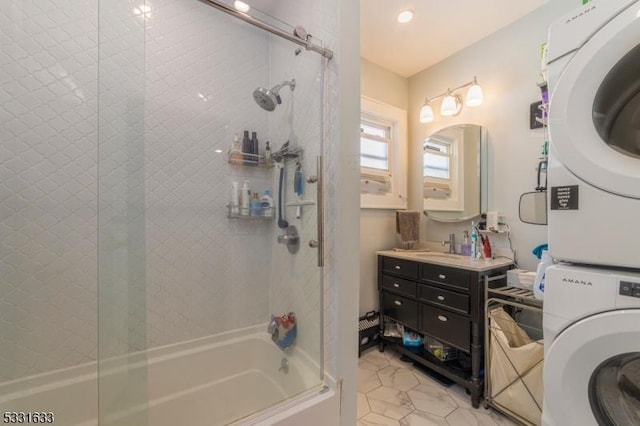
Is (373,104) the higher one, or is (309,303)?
(373,104)

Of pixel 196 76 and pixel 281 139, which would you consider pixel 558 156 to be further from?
pixel 196 76

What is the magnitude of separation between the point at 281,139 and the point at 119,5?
970 mm

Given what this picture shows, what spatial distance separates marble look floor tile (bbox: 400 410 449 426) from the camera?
4.68 feet

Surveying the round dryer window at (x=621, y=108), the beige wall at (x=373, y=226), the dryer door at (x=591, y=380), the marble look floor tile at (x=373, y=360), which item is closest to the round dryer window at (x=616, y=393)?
the dryer door at (x=591, y=380)

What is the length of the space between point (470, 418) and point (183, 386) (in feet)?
5.20

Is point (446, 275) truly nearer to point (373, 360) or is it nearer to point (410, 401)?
point (410, 401)

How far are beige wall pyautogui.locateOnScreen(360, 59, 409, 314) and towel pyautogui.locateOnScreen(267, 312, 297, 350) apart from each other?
2.79ft

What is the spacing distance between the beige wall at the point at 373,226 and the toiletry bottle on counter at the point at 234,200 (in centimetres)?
106

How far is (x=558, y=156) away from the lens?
0.85 metres

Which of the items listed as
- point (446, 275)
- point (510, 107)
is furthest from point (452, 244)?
point (510, 107)

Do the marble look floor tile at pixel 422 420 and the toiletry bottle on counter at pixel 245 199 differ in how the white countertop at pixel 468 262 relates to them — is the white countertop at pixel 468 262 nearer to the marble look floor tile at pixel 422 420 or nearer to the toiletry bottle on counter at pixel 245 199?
the marble look floor tile at pixel 422 420

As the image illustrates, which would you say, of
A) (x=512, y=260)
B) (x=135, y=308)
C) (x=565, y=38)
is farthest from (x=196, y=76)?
(x=512, y=260)

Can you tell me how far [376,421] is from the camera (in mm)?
1453

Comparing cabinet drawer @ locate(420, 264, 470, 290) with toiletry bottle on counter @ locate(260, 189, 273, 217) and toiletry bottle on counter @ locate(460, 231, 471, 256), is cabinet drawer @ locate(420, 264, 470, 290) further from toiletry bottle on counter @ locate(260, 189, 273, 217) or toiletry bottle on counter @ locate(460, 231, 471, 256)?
toiletry bottle on counter @ locate(260, 189, 273, 217)
